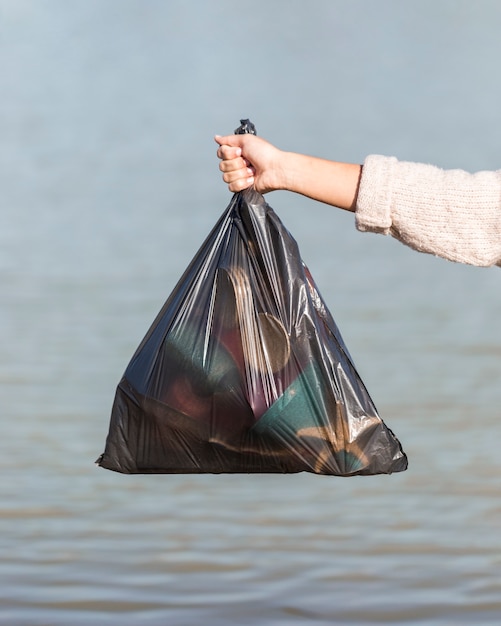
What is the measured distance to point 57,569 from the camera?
3.47 metres

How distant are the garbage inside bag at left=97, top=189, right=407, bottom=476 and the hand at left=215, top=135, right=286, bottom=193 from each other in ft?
0.13

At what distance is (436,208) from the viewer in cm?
253

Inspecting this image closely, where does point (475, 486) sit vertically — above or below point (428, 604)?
above

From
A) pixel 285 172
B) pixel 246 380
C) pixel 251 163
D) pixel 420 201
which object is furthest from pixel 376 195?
pixel 246 380

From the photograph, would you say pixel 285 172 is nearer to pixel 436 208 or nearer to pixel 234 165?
pixel 234 165

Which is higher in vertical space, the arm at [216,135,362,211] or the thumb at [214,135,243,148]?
the thumb at [214,135,243,148]

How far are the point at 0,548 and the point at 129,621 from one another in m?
0.70

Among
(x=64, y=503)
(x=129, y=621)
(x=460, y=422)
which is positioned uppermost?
(x=460, y=422)

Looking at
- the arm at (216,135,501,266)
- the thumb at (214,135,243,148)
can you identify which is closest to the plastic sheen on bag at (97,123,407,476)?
the thumb at (214,135,243,148)

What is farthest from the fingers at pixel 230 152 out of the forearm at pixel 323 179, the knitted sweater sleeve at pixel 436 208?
the knitted sweater sleeve at pixel 436 208

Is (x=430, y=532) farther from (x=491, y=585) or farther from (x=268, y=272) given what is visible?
(x=268, y=272)

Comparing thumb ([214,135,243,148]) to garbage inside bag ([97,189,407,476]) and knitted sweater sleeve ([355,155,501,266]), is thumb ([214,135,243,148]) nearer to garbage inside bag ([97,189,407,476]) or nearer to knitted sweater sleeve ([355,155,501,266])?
garbage inside bag ([97,189,407,476])

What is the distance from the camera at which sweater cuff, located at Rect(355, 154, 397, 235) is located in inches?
101

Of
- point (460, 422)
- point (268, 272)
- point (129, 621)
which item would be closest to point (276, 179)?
point (268, 272)
